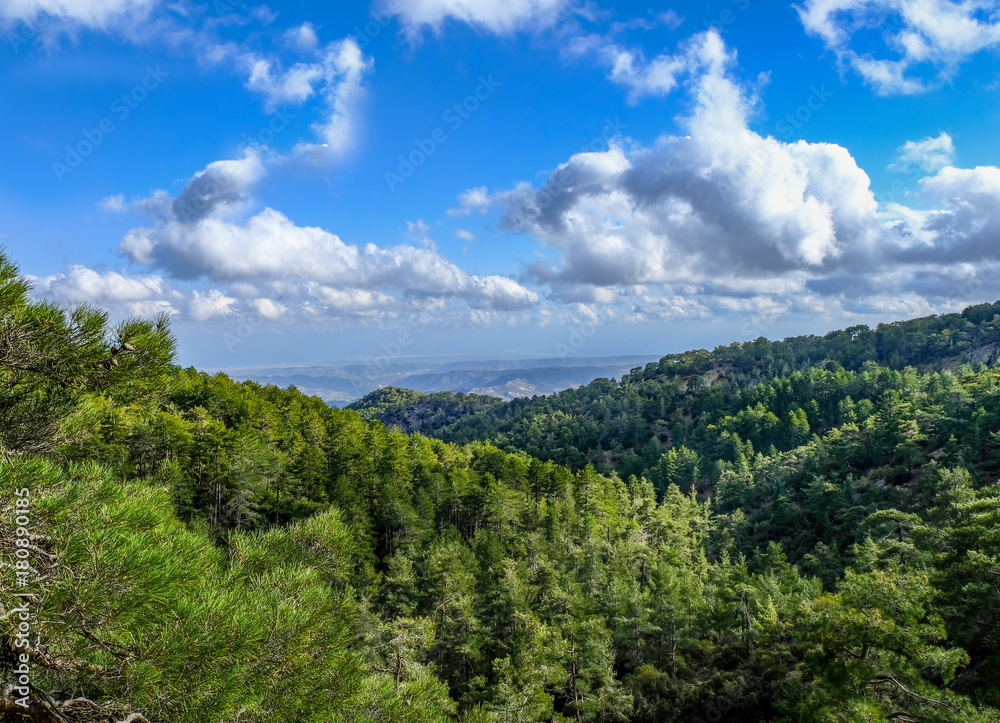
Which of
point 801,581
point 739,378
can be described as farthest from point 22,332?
point 739,378

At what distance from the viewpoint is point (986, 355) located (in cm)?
10700

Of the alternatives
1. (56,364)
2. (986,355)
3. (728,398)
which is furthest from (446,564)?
(986,355)

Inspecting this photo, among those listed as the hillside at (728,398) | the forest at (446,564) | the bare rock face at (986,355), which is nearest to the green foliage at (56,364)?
the forest at (446,564)

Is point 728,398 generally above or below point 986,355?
below

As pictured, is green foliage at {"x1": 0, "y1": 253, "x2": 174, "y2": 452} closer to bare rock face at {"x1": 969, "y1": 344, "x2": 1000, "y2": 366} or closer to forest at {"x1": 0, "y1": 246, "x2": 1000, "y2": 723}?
forest at {"x1": 0, "y1": 246, "x2": 1000, "y2": 723}

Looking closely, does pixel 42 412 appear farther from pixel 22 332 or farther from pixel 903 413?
pixel 903 413

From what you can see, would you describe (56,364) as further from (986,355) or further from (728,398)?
(986,355)

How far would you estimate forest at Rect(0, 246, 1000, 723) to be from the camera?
13.1ft

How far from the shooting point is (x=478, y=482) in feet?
148

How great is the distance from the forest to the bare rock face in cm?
3825

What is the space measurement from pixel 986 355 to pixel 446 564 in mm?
134301

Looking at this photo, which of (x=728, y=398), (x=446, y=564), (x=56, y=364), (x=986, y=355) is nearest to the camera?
(x=56, y=364)

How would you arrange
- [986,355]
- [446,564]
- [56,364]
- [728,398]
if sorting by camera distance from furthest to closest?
[728,398], [986,355], [446,564], [56,364]

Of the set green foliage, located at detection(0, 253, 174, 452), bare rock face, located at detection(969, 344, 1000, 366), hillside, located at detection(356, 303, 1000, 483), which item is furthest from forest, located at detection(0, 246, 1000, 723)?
bare rock face, located at detection(969, 344, 1000, 366)
